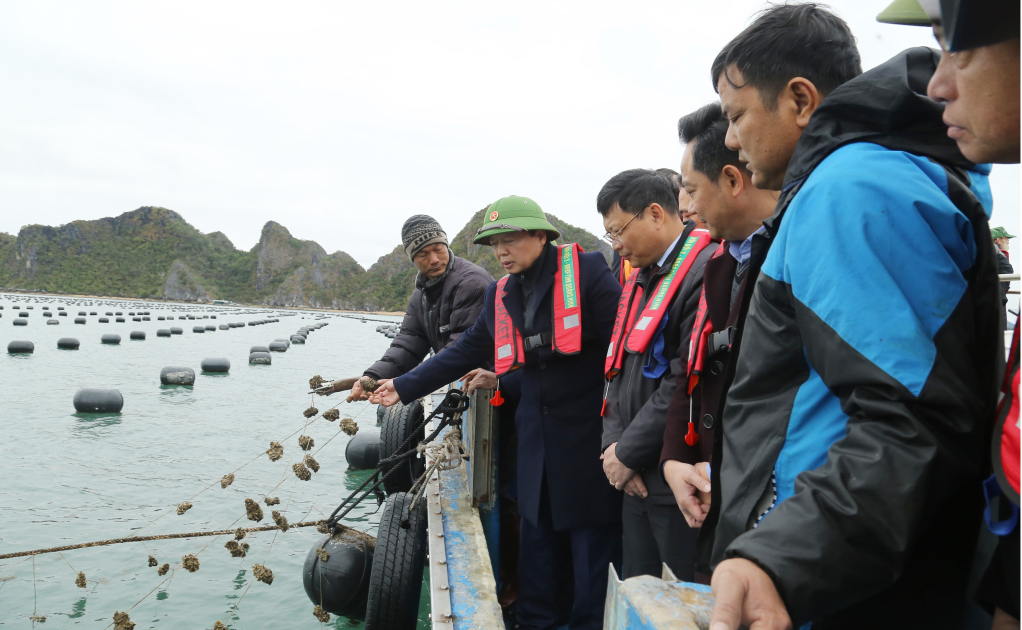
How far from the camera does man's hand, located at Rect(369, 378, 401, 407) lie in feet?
10.5

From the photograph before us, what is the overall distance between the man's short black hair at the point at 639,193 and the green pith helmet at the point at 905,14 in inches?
56.6

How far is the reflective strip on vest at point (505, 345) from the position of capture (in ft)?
9.40

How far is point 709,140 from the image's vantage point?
1.90 m

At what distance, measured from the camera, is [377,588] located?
3.12 m

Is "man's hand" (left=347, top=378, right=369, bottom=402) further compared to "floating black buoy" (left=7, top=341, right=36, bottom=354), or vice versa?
"floating black buoy" (left=7, top=341, right=36, bottom=354)

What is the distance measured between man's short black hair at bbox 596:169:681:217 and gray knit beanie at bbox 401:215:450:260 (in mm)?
1852

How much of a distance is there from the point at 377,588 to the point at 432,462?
2.37ft

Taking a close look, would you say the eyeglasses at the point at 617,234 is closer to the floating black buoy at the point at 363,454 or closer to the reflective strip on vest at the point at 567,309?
the reflective strip on vest at the point at 567,309

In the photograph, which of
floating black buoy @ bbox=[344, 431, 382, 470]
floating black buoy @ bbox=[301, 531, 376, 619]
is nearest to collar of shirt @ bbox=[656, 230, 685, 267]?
floating black buoy @ bbox=[301, 531, 376, 619]

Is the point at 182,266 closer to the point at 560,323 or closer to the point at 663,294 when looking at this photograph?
the point at 560,323

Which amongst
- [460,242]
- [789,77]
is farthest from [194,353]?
[460,242]

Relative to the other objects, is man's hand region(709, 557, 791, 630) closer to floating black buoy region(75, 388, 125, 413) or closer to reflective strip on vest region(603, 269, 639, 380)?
reflective strip on vest region(603, 269, 639, 380)

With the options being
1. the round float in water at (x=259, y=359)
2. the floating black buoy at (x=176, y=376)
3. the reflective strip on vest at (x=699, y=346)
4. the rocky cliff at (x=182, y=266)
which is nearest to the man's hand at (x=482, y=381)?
the reflective strip on vest at (x=699, y=346)

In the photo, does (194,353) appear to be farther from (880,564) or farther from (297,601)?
(880,564)
